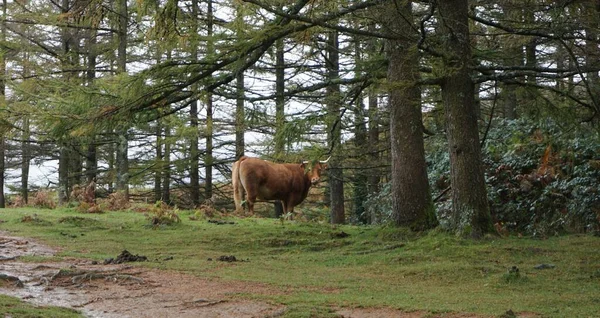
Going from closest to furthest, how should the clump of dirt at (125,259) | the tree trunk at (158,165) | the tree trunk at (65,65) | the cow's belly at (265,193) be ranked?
1. the clump of dirt at (125,259)
2. the cow's belly at (265,193)
3. the tree trunk at (65,65)
4. the tree trunk at (158,165)

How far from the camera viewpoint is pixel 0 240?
1035 cm

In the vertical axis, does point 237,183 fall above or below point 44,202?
above

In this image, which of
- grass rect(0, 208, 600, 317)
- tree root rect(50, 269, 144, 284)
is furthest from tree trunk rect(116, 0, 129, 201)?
tree root rect(50, 269, 144, 284)

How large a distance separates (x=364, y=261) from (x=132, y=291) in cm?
341

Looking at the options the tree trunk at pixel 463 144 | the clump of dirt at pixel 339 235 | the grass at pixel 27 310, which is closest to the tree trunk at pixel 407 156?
the clump of dirt at pixel 339 235

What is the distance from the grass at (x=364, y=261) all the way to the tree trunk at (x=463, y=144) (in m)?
0.33

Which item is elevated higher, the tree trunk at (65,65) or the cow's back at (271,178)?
the tree trunk at (65,65)

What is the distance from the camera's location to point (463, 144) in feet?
30.8

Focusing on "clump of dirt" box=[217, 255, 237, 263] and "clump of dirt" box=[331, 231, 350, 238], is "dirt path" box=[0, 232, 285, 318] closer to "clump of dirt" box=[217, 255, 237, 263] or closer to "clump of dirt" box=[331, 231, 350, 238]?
Answer: "clump of dirt" box=[217, 255, 237, 263]

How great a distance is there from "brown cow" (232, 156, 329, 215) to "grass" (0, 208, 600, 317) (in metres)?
4.93

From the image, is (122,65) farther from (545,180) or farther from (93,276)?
(93,276)

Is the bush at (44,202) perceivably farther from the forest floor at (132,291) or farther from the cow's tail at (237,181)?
the forest floor at (132,291)

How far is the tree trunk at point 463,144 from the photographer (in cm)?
936

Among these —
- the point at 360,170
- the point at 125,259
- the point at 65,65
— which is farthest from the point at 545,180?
the point at 65,65
